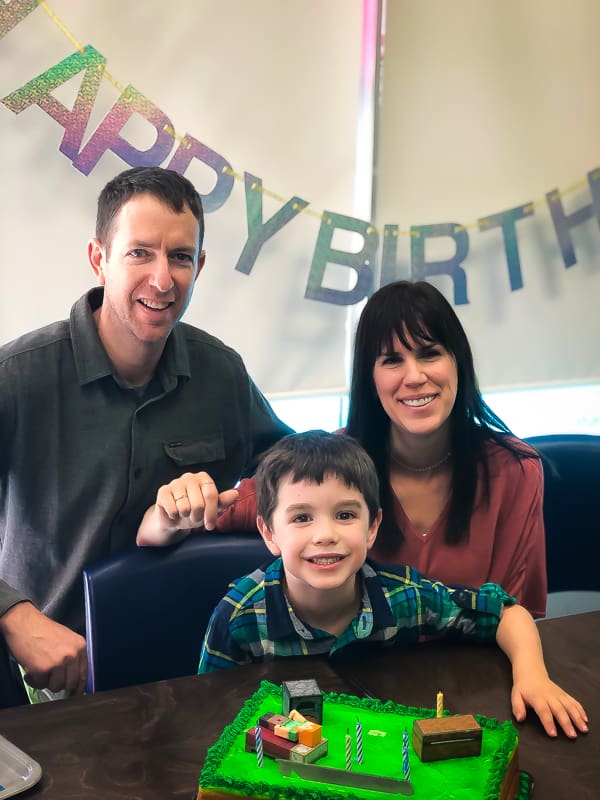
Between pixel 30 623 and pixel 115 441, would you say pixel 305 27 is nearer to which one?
pixel 115 441

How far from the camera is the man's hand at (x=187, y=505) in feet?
4.61

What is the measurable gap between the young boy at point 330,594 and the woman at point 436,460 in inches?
11.1

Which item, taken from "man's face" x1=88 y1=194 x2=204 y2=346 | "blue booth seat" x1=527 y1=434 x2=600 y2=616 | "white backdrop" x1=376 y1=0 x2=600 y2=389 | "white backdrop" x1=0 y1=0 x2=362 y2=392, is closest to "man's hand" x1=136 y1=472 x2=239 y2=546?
"man's face" x1=88 y1=194 x2=204 y2=346

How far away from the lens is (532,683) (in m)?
1.15

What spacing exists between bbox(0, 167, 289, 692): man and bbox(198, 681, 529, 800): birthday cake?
79 cm

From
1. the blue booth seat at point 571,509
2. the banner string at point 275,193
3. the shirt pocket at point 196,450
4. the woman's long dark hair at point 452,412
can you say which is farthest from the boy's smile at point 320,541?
the banner string at point 275,193

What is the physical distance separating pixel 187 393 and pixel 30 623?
1.99ft

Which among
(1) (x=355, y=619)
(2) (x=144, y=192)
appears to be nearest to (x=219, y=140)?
(2) (x=144, y=192)

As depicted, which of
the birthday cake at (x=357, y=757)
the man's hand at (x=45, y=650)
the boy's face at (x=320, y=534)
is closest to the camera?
the birthday cake at (x=357, y=757)

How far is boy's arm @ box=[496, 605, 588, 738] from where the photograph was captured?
109 centimetres

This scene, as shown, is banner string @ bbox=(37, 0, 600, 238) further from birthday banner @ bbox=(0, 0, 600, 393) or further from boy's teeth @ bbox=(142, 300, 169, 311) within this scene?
boy's teeth @ bbox=(142, 300, 169, 311)

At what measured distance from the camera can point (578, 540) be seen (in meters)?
2.04

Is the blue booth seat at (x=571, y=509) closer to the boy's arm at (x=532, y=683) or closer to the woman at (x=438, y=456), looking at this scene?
the woman at (x=438, y=456)

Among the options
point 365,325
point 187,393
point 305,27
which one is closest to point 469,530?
point 365,325
